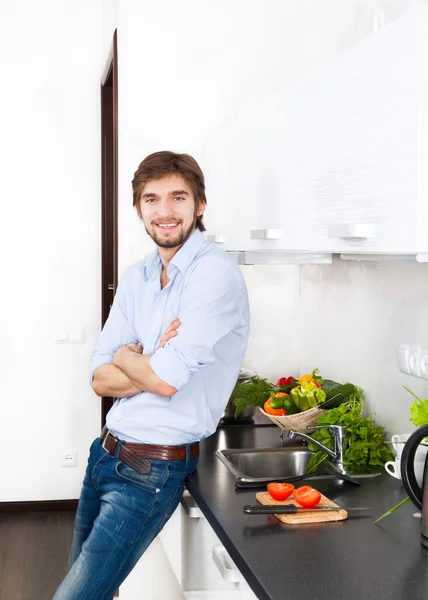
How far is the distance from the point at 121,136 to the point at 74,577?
1.80 metres

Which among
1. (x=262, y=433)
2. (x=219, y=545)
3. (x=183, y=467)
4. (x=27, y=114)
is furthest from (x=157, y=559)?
(x=27, y=114)

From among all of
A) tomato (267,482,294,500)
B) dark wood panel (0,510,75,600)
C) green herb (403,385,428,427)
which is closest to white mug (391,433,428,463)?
green herb (403,385,428,427)

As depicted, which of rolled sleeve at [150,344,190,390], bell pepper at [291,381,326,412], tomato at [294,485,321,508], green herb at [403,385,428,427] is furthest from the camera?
bell pepper at [291,381,326,412]

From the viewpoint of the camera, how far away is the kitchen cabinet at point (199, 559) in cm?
174

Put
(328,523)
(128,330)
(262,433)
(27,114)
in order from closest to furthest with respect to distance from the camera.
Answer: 1. (328,523)
2. (128,330)
3. (262,433)
4. (27,114)

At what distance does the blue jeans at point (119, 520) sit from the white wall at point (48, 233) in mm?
2166

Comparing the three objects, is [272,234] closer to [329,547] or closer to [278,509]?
[278,509]

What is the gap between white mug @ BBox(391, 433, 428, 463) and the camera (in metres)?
1.95

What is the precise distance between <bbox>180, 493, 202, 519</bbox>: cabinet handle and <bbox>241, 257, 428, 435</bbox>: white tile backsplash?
2.13 feet

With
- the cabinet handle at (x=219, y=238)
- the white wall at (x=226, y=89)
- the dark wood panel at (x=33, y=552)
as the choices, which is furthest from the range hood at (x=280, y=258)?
the dark wood panel at (x=33, y=552)

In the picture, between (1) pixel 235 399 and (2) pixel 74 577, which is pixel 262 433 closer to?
(1) pixel 235 399

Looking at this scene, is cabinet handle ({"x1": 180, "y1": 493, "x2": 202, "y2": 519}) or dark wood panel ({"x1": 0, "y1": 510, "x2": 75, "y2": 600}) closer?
cabinet handle ({"x1": 180, "y1": 493, "x2": 202, "y2": 519})

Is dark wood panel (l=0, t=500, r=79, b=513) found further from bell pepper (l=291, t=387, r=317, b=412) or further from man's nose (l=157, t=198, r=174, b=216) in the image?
man's nose (l=157, t=198, r=174, b=216)

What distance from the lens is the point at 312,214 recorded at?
1.86 m
